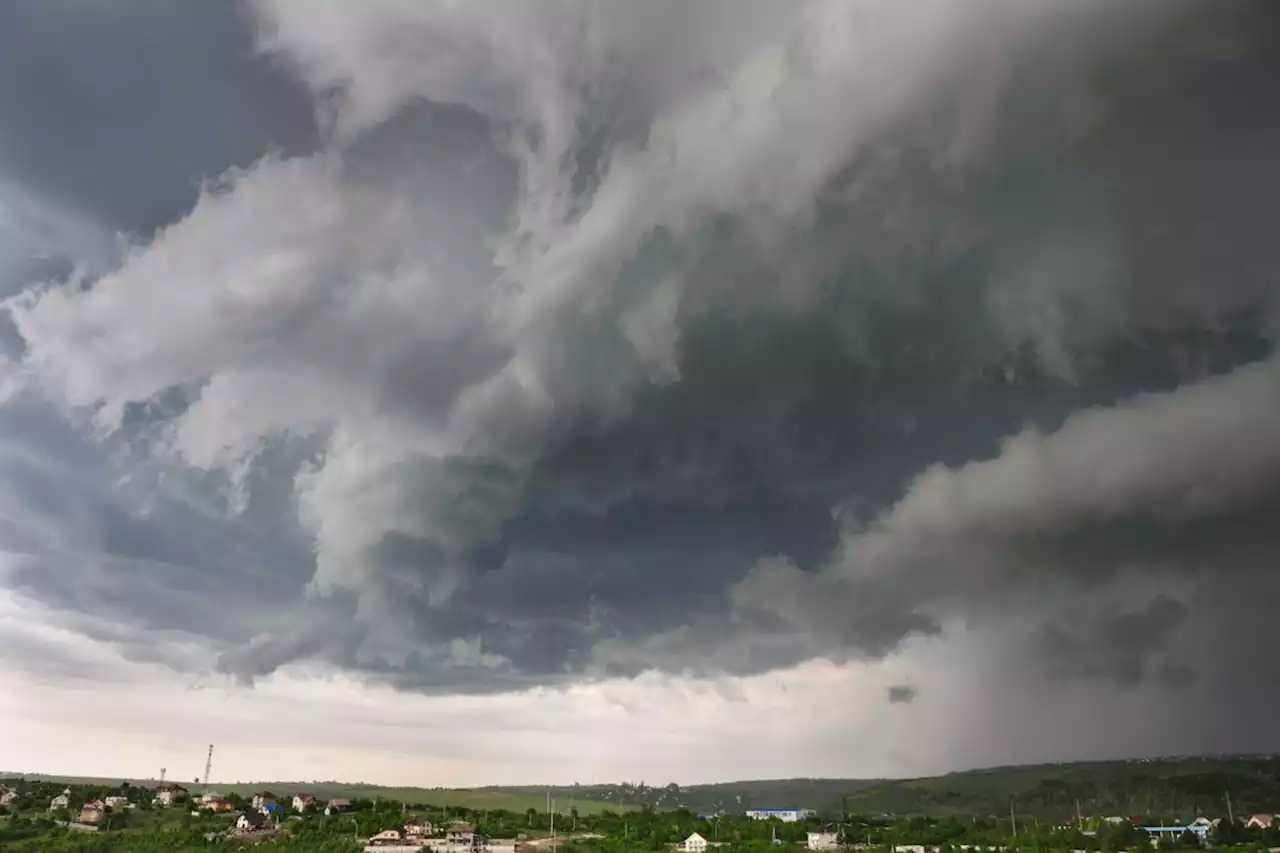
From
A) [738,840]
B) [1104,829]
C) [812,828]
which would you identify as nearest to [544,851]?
[738,840]

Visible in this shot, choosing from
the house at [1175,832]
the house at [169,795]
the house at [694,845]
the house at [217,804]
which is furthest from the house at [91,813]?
the house at [1175,832]

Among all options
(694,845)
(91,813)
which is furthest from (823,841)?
(91,813)

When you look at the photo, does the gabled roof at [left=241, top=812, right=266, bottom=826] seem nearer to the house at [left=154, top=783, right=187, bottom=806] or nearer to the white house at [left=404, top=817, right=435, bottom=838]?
the white house at [left=404, top=817, right=435, bottom=838]

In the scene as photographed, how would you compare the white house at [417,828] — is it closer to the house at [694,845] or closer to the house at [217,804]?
the house at [217,804]

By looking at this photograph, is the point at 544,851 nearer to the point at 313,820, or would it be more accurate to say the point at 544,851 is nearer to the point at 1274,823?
the point at 313,820

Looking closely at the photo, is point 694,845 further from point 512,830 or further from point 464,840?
point 512,830

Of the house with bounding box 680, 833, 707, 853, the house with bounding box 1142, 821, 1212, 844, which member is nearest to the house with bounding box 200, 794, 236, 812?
the house with bounding box 680, 833, 707, 853
